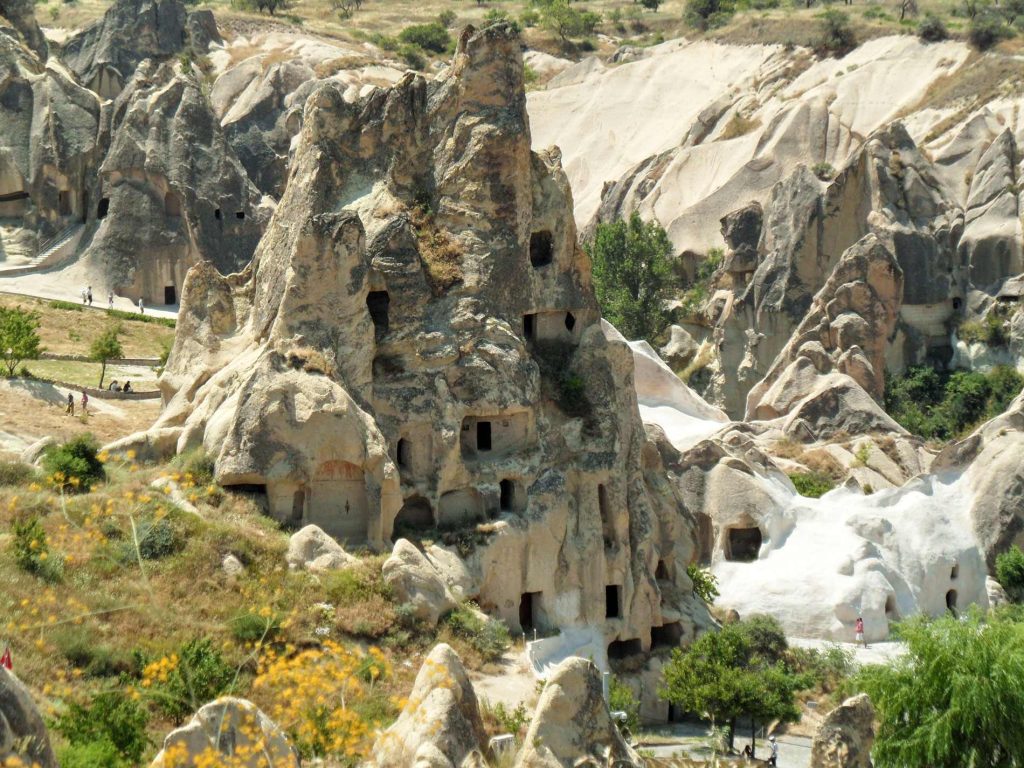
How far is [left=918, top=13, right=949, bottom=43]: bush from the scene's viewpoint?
88250 mm

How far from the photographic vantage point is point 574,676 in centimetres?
2034

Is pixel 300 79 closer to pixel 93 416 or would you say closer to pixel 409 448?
pixel 93 416

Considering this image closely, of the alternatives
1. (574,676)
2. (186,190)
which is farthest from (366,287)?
(186,190)

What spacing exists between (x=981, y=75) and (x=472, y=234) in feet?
169

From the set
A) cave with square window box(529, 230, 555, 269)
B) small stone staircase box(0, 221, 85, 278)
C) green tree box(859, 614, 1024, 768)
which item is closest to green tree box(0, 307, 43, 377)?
cave with square window box(529, 230, 555, 269)

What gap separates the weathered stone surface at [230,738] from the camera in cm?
1770

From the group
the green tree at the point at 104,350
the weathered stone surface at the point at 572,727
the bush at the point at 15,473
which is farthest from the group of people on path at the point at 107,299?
the weathered stone surface at the point at 572,727

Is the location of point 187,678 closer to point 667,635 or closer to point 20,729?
point 20,729

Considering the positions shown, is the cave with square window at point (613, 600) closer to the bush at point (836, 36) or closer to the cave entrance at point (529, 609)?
the cave entrance at point (529, 609)

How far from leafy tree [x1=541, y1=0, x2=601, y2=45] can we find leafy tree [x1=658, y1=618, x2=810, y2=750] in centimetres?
8043

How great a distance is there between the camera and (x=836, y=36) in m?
91.7

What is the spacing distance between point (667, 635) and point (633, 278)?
36.7m

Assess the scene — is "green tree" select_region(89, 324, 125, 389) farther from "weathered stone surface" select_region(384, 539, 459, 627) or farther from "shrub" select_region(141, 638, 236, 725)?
"shrub" select_region(141, 638, 236, 725)

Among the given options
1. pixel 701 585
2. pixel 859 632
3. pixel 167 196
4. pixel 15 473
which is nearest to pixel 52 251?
pixel 167 196
